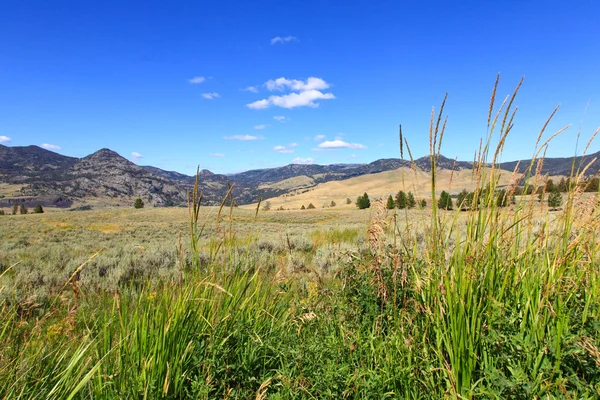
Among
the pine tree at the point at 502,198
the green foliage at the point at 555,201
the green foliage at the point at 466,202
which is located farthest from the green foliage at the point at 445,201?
the green foliage at the point at 555,201

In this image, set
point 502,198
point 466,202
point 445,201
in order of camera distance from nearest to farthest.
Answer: point 502,198, point 466,202, point 445,201

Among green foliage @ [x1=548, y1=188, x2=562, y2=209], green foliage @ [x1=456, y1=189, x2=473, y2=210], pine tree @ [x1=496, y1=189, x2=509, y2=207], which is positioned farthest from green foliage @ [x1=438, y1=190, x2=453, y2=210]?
green foliage @ [x1=548, y1=188, x2=562, y2=209]

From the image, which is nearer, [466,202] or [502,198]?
[502,198]

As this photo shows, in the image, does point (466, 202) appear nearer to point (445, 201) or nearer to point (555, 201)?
point (445, 201)

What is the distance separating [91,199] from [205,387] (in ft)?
725

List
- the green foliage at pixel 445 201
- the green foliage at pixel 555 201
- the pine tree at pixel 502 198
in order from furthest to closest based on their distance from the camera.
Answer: the green foliage at pixel 555 201
the green foliage at pixel 445 201
the pine tree at pixel 502 198

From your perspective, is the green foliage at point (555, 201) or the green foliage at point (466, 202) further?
the green foliage at point (555, 201)

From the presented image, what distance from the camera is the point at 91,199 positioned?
185500 mm

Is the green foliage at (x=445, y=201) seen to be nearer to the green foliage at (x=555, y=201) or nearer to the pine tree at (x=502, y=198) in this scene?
the pine tree at (x=502, y=198)

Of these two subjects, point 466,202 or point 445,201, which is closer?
point 466,202

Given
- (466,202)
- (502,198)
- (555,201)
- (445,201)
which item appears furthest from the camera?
(555,201)

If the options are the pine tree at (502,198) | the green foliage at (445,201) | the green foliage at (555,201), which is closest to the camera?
the pine tree at (502,198)

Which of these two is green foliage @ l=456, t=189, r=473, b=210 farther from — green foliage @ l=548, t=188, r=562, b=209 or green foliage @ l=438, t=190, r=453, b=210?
green foliage @ l=548, t=188, r=562, b=209

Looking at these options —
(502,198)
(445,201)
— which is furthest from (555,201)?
(502,198)
